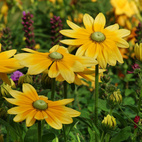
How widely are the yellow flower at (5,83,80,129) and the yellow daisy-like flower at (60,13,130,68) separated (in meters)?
0.20

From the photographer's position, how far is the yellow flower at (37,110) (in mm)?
932

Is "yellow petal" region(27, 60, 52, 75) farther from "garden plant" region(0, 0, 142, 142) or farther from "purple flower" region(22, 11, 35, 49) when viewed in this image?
"purple flower" region(22, 11, 35, 49)

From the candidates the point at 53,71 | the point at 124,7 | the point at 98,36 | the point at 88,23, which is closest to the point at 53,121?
the point at 53,71

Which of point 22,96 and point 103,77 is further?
point 103,77

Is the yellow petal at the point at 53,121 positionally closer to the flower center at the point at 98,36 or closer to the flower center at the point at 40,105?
the flower center at the point at 40,105

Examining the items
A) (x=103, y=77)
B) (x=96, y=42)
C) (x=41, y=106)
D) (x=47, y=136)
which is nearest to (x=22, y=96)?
(x=41, y=106)

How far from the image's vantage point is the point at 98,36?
1141 mm

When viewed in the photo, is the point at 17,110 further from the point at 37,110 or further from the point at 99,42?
the point at 99,42

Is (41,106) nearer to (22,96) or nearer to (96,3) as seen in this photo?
(22,96)

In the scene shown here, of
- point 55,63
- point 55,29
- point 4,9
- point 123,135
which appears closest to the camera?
point 55,63

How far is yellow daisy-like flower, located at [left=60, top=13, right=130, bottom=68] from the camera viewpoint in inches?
42.9

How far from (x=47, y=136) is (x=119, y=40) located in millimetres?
423

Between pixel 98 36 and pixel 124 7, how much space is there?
6.30ft

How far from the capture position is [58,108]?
995mm
